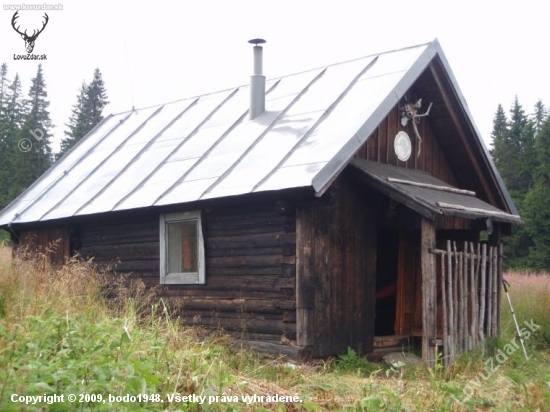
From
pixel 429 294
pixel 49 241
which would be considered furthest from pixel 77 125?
pixel 429 294

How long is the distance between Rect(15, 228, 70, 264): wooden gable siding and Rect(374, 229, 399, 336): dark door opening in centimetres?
594

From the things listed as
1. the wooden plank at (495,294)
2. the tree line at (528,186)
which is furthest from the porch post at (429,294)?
the tree line at (528,186)

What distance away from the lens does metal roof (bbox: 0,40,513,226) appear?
1080 centimetres

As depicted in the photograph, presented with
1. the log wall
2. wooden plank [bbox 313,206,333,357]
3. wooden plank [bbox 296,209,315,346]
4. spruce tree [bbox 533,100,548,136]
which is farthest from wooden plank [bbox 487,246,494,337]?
spruce tree [bbox 533,100,548,136]

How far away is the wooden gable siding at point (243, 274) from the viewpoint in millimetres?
10750

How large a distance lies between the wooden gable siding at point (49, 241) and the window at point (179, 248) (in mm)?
2803

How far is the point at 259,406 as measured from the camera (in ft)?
→ 22.3

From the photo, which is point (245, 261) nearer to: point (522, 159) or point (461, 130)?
point (461, 130)

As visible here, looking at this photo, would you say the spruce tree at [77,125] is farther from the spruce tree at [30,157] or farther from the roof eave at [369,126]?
the roof eave at [369,126]

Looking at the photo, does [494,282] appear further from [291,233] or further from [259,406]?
[259,406]

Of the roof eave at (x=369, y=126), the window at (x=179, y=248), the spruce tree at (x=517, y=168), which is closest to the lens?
the roof eave at (x=369, y=126)

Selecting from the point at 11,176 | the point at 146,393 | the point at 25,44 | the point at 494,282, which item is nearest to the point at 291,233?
the point at 494,282

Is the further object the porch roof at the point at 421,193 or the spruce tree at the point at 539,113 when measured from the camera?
the spruce tree at the point at 539,113

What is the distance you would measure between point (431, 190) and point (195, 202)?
11.7 feet
